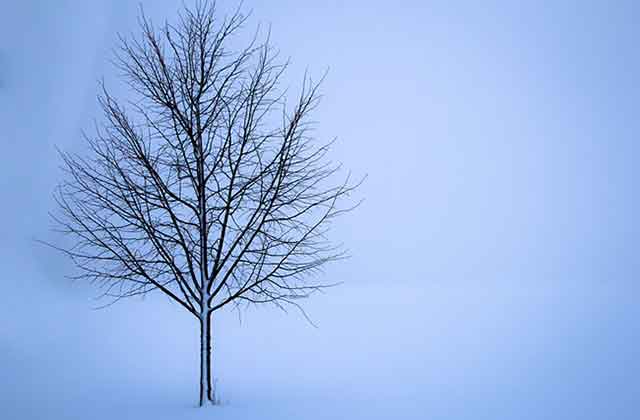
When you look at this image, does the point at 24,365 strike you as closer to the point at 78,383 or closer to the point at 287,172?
the point at 78,383

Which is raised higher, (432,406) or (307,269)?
(307,269)

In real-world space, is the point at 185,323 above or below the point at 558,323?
above

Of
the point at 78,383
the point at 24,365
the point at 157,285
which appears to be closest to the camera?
the point at 157,285

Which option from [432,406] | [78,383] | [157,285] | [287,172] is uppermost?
[287,172]

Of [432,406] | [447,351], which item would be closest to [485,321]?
[447,351]

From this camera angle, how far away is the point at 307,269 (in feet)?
25.2

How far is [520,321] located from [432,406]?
35.5ft

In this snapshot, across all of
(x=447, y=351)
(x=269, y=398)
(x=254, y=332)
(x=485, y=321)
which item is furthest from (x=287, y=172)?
(x=485, y=321)

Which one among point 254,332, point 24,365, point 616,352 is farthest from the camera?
point 254,332

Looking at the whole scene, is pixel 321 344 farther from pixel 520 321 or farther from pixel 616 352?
pixel 520 321

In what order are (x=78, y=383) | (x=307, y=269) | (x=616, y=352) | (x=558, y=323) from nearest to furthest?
(x=307, y=269) → (x=78, y=383) → (x=616, y=352) → (x=558, y=323)

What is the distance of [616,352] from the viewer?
40.6ft

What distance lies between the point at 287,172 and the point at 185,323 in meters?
11.0

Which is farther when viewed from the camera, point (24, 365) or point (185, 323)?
point (185, 323)
